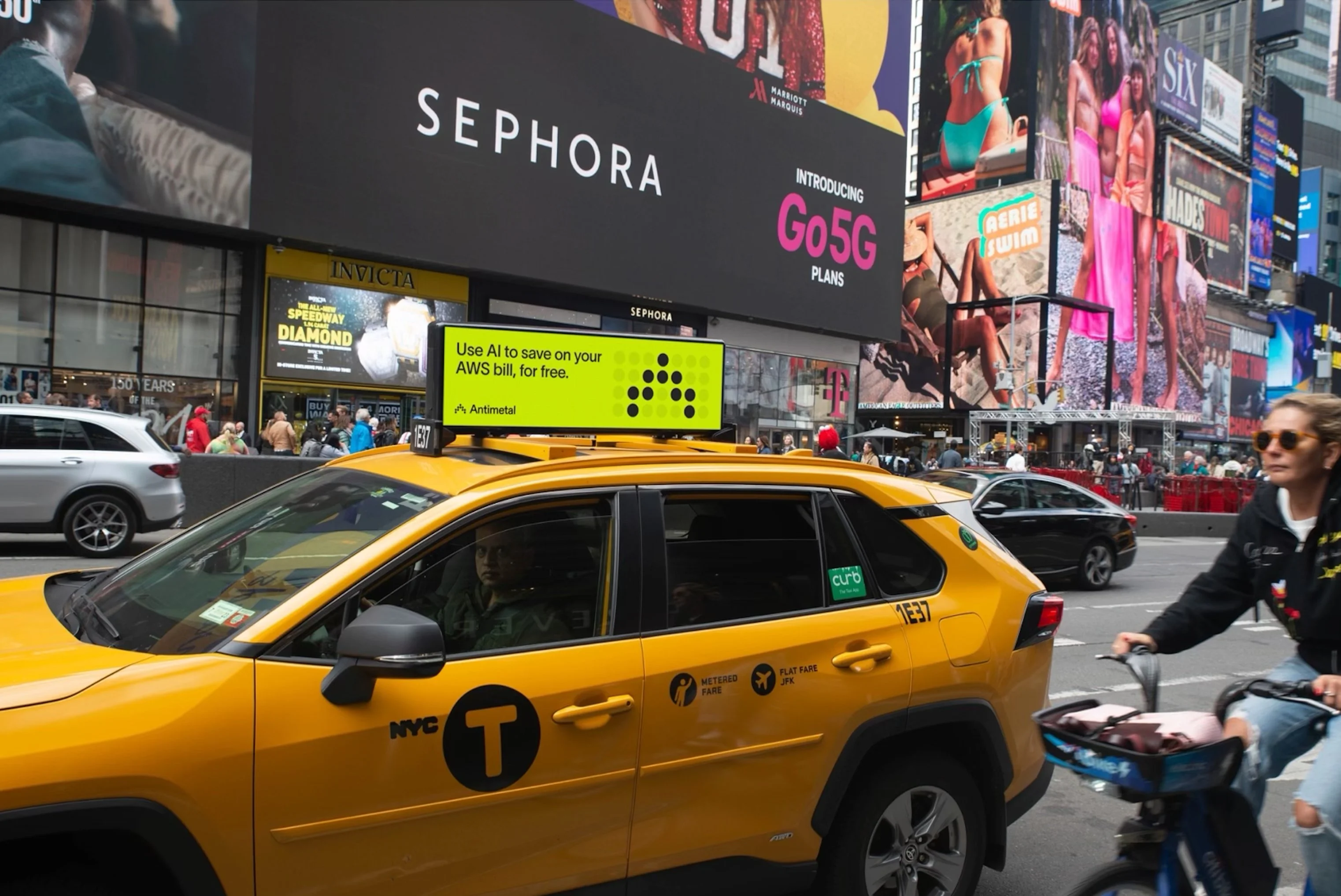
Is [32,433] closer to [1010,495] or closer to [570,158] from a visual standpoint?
[1010,495]

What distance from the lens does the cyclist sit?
2602 mm

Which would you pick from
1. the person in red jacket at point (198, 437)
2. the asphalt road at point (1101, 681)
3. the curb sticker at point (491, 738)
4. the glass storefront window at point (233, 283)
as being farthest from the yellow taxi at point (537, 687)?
the glass storefront window at point (233, 283)

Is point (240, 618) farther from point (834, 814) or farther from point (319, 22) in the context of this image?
point (319, 22)

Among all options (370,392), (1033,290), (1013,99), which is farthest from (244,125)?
(1013,99)

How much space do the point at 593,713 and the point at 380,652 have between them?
26.6 inches

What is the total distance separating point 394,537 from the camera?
2701 mm

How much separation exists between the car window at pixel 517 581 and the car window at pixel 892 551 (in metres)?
1.01

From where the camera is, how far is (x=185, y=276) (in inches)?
752

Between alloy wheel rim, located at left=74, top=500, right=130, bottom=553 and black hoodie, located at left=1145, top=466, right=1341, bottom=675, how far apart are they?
38.1 ft

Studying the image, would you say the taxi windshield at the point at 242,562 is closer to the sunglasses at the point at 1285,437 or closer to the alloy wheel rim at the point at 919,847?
the alloy wheel rim at the point at 919,847

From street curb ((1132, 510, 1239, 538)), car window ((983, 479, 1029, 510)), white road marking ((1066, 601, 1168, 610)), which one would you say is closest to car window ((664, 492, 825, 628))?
white road marking ((1066, 601, 1168, 610))

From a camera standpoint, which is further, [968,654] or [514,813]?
[968,654]

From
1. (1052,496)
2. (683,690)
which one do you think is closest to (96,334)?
(1052,496)

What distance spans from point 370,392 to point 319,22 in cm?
752
